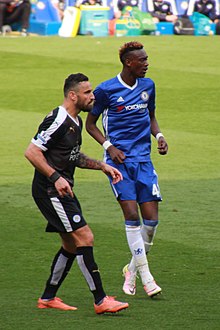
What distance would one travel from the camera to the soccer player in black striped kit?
8008 millimetres

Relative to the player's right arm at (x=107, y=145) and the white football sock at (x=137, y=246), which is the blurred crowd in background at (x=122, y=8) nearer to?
the player's right arm at (x=107, y=145)

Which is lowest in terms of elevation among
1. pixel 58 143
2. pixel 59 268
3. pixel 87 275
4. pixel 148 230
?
pixel 148 230

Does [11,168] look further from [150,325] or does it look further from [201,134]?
[150,325]

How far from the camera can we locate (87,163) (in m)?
8.34

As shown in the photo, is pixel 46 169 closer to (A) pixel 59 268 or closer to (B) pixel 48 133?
(B) pixel 48 133

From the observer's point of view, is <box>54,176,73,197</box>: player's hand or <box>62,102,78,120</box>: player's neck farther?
<box>62,102,78,120</box>: player's neck

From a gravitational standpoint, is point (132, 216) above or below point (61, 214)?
below

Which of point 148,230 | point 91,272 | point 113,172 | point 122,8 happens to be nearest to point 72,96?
point 113,172

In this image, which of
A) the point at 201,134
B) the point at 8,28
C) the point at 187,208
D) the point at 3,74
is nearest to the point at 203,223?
the point at 187,208

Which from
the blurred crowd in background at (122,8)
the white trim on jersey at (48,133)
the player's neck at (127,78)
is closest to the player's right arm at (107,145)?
the player's neck at (127,78)

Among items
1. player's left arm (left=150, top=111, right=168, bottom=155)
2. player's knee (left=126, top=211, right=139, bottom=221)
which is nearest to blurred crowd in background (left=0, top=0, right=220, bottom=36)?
player's left arm (left=150, top=111, right=168, bottom=155)

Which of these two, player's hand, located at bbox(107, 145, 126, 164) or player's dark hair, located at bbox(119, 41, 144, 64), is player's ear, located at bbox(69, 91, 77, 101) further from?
player's dark hair, located at bbox(119, 41, 144, 64)

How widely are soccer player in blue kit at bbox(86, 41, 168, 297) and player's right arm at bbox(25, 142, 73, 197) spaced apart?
115 cm

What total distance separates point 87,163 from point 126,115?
99 centimetres
